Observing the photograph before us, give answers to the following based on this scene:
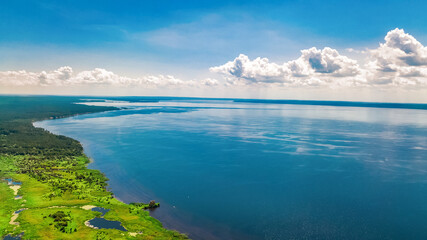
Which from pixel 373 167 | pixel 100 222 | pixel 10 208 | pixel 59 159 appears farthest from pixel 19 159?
pixel 373 167

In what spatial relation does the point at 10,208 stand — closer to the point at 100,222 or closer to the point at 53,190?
the point at 53,190

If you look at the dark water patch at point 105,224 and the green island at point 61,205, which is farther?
the dark water patch at point 105,224

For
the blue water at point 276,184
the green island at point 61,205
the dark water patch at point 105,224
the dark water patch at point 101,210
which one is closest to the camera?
the green island at point 61,205

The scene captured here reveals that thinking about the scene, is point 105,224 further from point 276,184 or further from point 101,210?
point 276,184

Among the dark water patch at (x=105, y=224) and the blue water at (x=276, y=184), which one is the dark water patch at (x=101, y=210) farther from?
the blue water at (x=276, y=184)

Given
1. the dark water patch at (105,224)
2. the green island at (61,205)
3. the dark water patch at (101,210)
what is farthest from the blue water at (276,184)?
the dark water patch at (101,210)

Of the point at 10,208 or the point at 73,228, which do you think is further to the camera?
the point at 10,208

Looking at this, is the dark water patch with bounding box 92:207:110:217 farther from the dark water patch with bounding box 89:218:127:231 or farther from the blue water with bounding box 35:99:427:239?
the blue water with bounding box 35:99:427:239

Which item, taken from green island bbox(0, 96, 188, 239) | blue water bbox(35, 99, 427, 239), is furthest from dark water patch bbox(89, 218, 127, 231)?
blue water bbox(35, 99, 427, 239)
